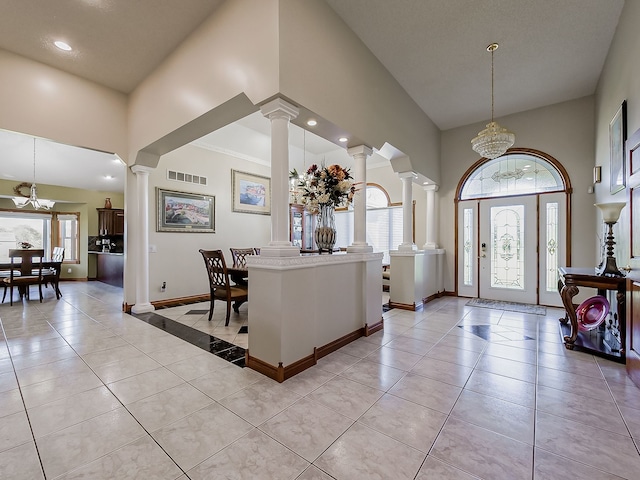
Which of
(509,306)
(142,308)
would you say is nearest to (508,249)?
(509,306)

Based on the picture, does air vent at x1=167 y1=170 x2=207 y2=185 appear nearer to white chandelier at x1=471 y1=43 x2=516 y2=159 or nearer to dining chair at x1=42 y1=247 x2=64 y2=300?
dining chair at x1=42 y1=247 x2=64 y2=300

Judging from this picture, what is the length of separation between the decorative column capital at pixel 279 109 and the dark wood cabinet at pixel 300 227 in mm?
4920

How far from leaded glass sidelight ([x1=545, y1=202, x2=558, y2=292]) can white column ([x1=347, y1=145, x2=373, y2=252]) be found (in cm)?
368

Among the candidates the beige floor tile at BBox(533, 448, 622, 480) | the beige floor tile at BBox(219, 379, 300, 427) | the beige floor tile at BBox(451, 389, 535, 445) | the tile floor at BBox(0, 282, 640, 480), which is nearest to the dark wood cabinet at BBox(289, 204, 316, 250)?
the tile floor at BBox(0, 282, 640, 480)

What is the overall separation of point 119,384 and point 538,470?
110 inches

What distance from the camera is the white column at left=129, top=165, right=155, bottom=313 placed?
14.5ft

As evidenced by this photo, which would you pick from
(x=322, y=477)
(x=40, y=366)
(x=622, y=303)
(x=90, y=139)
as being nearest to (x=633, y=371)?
(x=622, y=303)

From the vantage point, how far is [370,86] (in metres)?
3.57

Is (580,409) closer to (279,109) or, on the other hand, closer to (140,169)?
(279,109)

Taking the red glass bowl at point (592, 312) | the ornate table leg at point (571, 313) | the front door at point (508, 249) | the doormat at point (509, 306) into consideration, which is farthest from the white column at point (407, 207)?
the red glass bowl at point (592, 312)

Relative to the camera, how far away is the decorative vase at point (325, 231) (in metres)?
3.28

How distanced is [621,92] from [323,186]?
11.2ft

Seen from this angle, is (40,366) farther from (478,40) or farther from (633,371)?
(478,40)

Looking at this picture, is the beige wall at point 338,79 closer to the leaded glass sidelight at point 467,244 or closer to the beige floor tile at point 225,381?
the leaded glass sidelight at point 467,244
